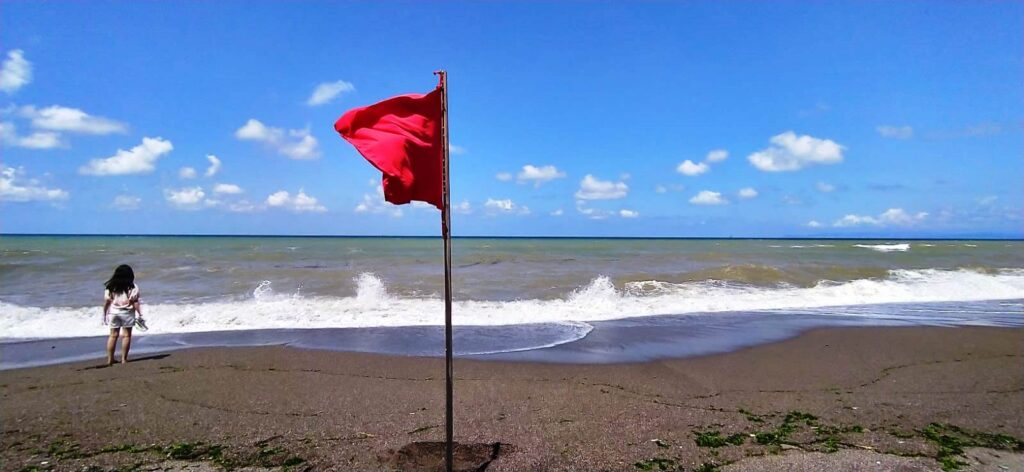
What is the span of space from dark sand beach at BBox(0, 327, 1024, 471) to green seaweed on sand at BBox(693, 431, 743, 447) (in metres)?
0.03

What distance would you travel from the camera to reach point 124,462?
16.5 feet

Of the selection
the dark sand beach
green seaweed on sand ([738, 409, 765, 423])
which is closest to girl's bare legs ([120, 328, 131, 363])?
the dark sand beach

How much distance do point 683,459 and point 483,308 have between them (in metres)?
11.4

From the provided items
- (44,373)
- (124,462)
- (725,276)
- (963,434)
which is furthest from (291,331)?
(725,276)

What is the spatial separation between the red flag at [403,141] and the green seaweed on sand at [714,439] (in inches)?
149

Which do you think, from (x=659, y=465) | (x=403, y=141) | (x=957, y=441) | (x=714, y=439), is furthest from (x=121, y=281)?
(x=957, y=441)

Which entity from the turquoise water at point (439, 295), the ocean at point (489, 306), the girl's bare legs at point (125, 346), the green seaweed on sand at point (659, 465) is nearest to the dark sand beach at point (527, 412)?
the green seaweed on sand at point (659, 465)

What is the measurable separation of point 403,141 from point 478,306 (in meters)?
12.7

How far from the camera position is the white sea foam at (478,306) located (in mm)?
13434

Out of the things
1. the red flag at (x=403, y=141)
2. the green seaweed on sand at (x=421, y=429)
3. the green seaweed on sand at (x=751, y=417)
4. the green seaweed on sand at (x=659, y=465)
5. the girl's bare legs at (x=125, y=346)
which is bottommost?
the green seaweed on sand at (x=751, y=417)

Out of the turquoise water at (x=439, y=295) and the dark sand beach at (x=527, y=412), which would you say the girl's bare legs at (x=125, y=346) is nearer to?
the dark sand beach at (x=527, y=412)

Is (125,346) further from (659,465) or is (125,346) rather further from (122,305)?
(659,465)

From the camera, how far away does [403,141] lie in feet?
13.7

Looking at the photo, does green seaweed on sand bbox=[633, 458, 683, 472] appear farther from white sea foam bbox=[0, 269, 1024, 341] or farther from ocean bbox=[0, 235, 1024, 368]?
white sea foam bbox=[0, 269, 1024, 341]
